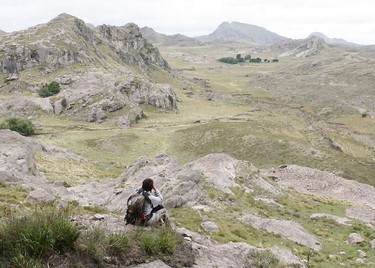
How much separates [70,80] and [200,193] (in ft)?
355

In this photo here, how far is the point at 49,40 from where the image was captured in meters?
152

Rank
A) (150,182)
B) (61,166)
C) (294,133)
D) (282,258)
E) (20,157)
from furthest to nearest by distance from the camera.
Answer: (294,133), (61,166), (20,157), (282,258), (150,182)

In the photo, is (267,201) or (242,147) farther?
(242,147)

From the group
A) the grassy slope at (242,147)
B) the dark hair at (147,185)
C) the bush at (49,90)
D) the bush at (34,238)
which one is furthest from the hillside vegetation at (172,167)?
the dark hair at (147,185)

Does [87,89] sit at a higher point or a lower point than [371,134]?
higher

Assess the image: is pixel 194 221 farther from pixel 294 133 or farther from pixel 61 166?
pixel 294 133

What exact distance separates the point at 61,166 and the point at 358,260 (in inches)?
1530

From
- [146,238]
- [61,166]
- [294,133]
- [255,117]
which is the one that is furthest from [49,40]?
[146,238]

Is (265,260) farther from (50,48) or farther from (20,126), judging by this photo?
(50,48)

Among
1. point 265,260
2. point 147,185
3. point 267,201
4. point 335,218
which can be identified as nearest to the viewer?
point 147,185

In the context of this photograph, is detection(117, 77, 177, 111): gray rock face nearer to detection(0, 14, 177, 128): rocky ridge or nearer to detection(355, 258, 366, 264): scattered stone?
detection(0, 14, 177, 128): rocky ridge

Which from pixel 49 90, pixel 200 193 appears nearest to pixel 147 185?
pixel 200 193

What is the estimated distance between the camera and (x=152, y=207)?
53.6 ft

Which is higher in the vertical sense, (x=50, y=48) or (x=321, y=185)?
(x=50, y=48)
